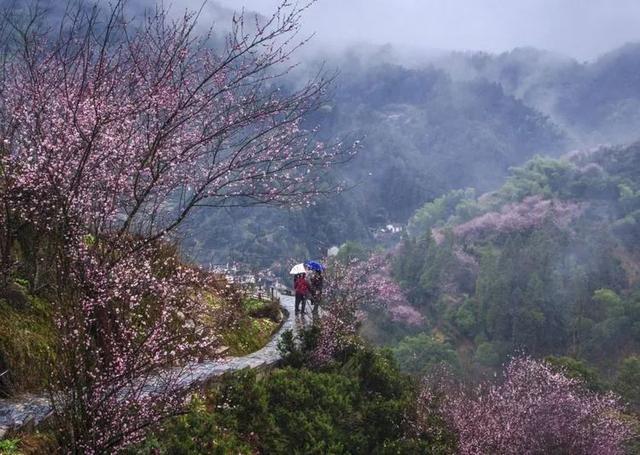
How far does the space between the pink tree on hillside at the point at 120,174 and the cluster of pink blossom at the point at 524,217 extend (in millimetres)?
62051

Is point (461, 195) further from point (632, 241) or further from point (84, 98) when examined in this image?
point (84, 98)

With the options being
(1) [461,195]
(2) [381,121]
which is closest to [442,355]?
(1) [461,195]

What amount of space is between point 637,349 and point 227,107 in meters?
47.5

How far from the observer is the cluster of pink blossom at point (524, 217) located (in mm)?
66250

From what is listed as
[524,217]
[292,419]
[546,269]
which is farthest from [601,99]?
[292,419]

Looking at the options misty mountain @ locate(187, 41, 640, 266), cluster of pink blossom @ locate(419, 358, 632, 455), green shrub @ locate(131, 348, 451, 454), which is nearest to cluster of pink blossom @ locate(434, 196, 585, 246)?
misty mountain @ locate(187, 41, 640, 266)

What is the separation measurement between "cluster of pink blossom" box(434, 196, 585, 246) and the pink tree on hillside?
62051mm

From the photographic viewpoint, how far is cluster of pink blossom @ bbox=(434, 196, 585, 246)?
217 ft

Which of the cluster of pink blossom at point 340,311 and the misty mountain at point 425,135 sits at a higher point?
the misty mountain at point 425,135

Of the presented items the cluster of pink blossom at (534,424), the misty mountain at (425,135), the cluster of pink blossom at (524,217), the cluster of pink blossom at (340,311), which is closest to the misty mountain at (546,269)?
the cluster of pink blossom at (524,217)

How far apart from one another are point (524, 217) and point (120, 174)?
69220 millimetres

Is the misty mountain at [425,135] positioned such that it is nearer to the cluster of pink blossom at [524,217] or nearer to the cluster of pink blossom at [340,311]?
the cluster of pink blossom at [524,217]

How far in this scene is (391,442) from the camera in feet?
25.8

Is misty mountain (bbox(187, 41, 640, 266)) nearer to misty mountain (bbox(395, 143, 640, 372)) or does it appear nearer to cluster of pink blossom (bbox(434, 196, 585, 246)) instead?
cluster of pink blossom (bbox(434, 196, 585, 246))
